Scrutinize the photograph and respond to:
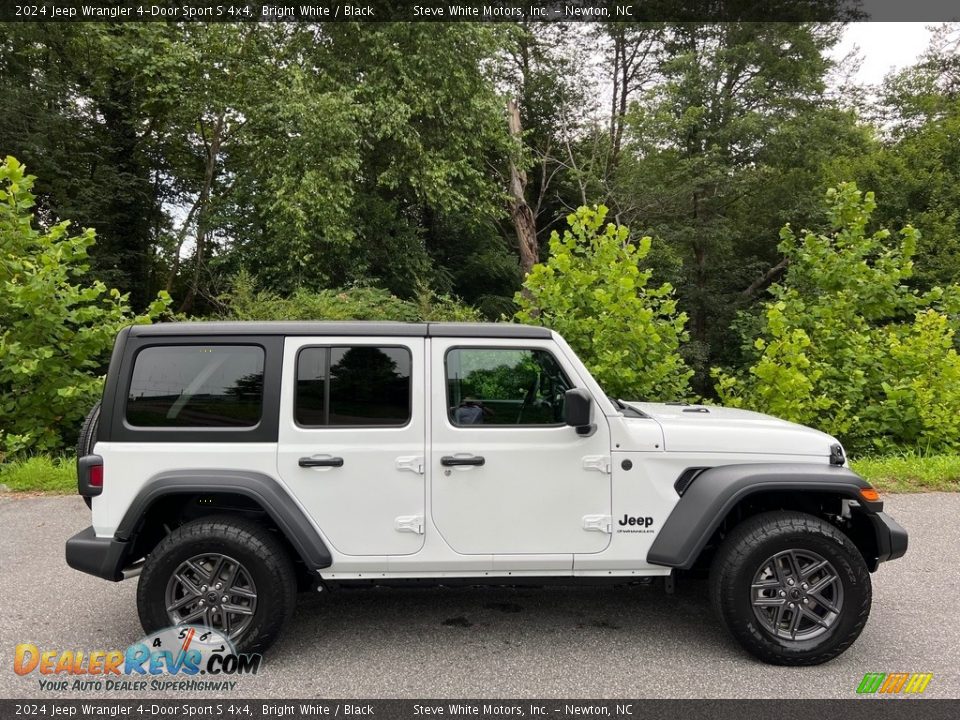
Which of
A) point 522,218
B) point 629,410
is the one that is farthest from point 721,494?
point 522,218

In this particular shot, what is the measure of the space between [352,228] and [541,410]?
38.6 feet

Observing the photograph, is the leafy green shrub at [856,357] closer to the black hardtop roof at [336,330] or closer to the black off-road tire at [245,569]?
the black hardtop roof at [336,330]

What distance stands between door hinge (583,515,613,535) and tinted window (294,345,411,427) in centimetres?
108

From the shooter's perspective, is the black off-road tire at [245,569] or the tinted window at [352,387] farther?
the tinted window at [352,387]

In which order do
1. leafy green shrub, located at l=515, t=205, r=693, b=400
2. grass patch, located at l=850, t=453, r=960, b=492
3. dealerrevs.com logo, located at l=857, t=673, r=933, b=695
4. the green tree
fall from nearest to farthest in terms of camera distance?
dealerrevs.com logo, located at l=857, t=673, r=933, b=695
grass patch, located at l=850, t=453, r=960, b=492
leafy green shrub, located at l=515, t=205, r=693, b=400
the green tree

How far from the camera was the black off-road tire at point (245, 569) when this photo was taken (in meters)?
3.32

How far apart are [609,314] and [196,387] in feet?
15.6

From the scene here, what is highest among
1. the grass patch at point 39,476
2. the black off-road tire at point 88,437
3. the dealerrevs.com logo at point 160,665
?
the black off-road tire at point 88,437

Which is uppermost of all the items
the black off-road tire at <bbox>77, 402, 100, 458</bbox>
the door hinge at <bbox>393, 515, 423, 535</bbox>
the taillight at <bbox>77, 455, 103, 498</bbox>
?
the black off-road tire at <bbox>77, 402, 100, 458</bbox>

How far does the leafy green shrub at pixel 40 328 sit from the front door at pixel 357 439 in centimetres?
467

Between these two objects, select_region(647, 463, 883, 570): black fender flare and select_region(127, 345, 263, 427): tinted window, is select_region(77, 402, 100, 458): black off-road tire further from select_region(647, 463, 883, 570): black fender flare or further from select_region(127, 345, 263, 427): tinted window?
select_region(647, 463, 883, 570): black fender flare

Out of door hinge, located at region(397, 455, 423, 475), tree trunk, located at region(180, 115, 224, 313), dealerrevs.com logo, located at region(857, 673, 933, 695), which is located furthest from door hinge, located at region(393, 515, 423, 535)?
tree trunk, located at region(180, 115, 224, 313)

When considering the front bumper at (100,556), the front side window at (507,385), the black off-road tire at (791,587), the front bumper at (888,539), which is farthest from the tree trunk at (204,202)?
the front bumper at (888,539)

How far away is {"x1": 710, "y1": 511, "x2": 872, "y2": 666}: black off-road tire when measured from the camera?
331 centimetres
